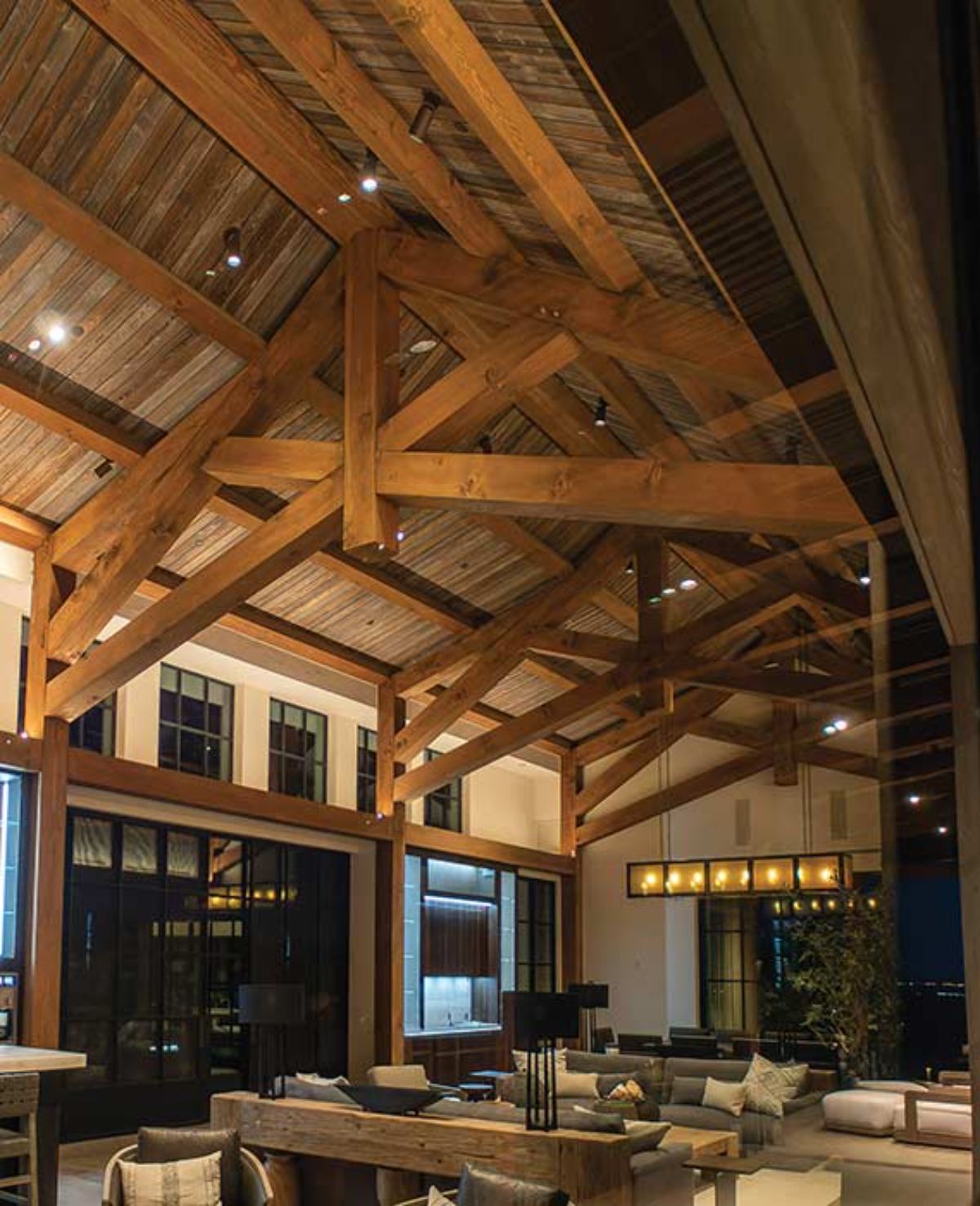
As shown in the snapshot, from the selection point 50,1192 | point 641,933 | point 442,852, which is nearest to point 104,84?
point 641,933

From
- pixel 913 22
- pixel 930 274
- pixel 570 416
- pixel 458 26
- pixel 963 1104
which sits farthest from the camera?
pixel 570 416

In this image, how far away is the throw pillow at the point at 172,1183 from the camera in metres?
5.65

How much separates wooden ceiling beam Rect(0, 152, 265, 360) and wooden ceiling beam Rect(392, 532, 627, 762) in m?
2.37

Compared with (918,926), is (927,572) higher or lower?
higher

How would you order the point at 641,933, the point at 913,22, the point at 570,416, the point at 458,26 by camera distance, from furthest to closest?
the point at 570,416, the point at 458,26, the point at 641,933, the point at 913,22

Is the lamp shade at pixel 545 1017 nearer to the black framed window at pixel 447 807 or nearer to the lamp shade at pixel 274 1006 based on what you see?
the lamp shade at pixel 274 1006

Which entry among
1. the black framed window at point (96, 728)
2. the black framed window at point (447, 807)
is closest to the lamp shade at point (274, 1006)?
the black framed window at point (96, 728)

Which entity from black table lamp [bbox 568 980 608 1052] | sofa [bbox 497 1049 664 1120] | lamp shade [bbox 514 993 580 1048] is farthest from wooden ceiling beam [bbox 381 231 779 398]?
black table lamp [bbox 568 980 608 1052]

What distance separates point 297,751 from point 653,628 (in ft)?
35.3

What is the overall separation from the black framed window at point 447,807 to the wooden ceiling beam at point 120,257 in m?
7.18

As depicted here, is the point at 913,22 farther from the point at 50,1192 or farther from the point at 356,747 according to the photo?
the point at 356,747

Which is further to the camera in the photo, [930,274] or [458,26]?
[458,26]

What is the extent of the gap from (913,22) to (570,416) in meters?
6.22

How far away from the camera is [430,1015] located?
1332 centimetres
